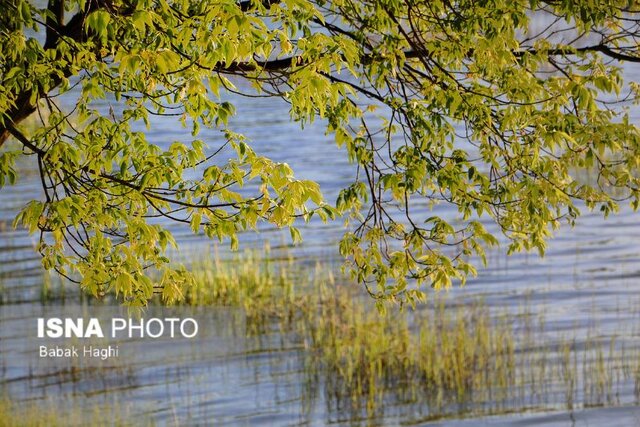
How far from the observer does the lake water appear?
15.7 m

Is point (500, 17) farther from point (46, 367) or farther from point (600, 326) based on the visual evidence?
point (600, 326)

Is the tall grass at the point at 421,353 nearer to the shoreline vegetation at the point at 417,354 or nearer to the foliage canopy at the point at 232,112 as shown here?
the shoreline vegetation at the point at 417,354

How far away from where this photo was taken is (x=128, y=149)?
8.12 m

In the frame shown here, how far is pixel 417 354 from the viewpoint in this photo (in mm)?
16203

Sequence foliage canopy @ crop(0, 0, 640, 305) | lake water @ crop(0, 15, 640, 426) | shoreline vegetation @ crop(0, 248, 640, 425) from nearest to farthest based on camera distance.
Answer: foliage canopy @ crop(0, 0, 640, 305), shoreline vegetation @ crop(0, 248, 640, 425), lake water @ crop(0, 15, 640, 426)

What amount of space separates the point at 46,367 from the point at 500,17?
11.4 metres

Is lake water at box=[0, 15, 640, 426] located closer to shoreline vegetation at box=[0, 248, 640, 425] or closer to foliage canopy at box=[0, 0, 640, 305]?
shoreline vegetation at box=[0, 248, 640, 425]

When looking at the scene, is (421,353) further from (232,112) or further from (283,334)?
(232,112)

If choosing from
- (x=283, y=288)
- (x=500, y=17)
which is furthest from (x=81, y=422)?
(x=500, y=17)

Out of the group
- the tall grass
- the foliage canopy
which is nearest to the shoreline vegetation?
the tall grass

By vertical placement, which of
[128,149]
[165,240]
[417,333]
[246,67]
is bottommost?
[417,333]

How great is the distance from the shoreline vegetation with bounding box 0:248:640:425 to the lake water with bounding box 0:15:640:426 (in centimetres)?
21

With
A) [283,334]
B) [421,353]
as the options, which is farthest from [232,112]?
[283,334]

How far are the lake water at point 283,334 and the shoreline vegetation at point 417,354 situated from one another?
0.67 ft
